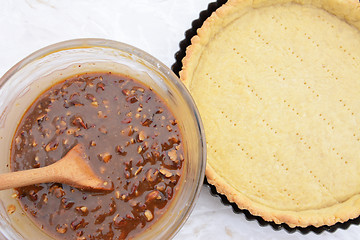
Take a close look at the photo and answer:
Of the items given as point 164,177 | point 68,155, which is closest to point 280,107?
point 164,177

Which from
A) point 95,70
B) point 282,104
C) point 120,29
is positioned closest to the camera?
point 95,70

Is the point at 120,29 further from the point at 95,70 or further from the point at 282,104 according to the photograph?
the point at 282,104

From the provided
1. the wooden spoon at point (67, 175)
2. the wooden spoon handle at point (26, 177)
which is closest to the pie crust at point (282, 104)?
the wooden spoon at point (67, 175)

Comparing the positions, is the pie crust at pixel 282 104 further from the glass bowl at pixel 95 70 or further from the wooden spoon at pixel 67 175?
the wooden spoon at pixel 67 175

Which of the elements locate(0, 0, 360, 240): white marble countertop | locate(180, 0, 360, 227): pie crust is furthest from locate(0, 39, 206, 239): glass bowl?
locate(0, 0, 360, 240): white marble countertop

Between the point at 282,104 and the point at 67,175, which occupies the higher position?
the point at 282,104

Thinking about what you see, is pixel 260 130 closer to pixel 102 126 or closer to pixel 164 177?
pixel 164 177

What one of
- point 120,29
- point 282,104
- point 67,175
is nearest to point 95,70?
point 120,29

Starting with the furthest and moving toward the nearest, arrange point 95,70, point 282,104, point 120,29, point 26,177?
point 120,29
point 282,104
point 95,70
point 26,177
